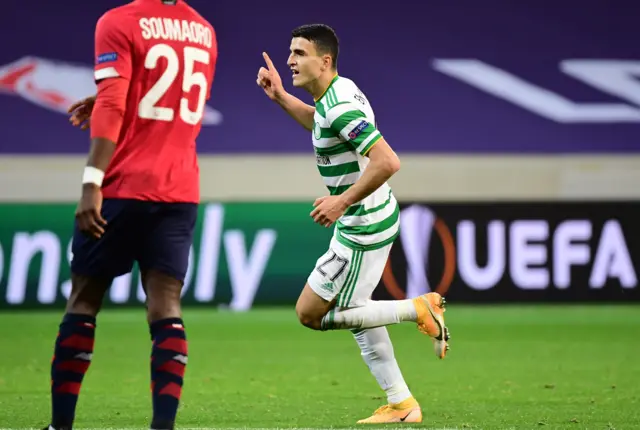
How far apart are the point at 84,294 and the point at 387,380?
5.70 feet

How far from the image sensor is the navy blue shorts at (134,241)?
4.62 metres

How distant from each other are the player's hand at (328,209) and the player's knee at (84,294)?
1038mm

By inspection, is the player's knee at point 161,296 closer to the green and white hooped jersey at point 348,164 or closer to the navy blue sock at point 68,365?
the navy blue sock at point 68,365

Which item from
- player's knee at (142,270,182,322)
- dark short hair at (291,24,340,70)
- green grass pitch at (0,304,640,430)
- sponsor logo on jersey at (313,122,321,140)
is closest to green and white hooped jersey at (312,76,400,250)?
sponsor logo on jersey at (313,122,321,140)

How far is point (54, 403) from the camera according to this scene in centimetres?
470

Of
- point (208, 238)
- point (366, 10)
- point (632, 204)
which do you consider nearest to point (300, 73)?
point (208, 238)

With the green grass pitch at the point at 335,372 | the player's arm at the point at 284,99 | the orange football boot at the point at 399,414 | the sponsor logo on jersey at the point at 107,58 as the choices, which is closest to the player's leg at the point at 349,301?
the orange football boot at the point at 399,414

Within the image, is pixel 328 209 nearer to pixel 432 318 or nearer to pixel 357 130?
pixel 357 130

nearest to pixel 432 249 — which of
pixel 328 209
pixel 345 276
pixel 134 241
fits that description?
pixel 345 276

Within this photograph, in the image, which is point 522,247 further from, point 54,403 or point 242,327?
point 54,403

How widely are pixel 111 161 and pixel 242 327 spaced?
6.64 metres

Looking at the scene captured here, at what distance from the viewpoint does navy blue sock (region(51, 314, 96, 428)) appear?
467 centimetres

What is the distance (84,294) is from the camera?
15.4 ft

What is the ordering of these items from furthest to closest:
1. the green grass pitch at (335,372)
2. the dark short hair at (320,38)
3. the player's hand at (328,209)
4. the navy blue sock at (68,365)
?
the green grass pitch at (335,372) < the dark short hair at (320,38) < the player's hand at (328,209) < the navy blue sock at (68,365)
